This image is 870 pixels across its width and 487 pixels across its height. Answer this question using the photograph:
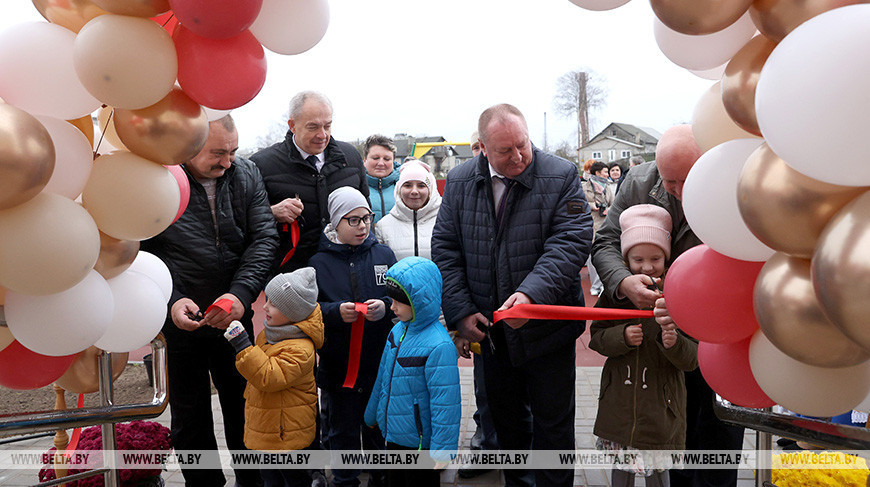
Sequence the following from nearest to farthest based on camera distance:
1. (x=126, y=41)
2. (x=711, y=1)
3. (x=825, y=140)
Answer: (x=825, y=140) → (x=711, y=1) → (x=126, y=41)

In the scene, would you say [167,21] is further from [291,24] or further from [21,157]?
[21,157]

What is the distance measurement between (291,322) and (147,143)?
1.60 metres

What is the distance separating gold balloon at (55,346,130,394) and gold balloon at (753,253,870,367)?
7.33 feet

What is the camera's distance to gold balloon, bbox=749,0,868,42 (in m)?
1.25

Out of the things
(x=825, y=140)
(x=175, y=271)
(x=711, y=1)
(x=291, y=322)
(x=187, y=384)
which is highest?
(x=711, y=1)

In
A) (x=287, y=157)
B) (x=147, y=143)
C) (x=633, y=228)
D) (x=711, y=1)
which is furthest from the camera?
(x=287, y=157)

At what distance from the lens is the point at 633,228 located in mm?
2959

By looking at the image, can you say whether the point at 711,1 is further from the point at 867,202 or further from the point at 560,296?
the point at 560,296

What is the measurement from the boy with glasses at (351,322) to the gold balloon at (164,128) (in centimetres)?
170

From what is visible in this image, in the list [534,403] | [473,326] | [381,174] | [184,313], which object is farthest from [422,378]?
[381,174]

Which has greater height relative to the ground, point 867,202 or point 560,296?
point 867,202

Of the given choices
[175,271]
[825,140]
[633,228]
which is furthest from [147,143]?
[633,228]

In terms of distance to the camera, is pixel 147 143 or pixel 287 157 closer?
pixel 147 143

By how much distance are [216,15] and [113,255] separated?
0.90 meters
